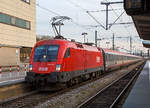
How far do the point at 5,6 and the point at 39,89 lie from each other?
16.7 m

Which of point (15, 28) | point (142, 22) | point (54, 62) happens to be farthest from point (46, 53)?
point (15, 28)

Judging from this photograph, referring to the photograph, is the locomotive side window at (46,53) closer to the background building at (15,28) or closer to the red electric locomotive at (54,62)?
the red electric locomotive at (54,62)

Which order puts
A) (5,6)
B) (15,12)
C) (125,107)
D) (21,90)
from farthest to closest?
(15,12) → (5,6) → (21,90) → (125,107)

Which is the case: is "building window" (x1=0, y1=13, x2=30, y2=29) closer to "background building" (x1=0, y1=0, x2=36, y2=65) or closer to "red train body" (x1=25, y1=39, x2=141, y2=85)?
"background building" (x1=0, y1=0, x2=36, y2=65)

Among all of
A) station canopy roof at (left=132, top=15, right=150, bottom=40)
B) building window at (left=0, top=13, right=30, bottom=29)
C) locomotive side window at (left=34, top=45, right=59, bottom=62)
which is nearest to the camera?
station canopy roof at (left=132, top=15, right=150, bottom=40)

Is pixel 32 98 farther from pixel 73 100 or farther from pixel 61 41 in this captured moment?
pixel 61 41

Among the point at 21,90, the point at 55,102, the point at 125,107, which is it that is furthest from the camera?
the point at 21,90

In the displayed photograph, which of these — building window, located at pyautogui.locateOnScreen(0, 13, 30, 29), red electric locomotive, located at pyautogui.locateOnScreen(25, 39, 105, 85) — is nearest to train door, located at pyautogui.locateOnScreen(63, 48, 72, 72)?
red electric locomotive, located at pyautogui.locateOnScreen(25, 39, 105, 85)

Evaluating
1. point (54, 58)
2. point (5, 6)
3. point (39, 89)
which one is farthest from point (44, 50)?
point (5, 6)

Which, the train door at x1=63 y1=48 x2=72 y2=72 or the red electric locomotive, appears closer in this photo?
the red electric locomotive

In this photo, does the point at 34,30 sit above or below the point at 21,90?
above

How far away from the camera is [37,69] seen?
12.2 meters

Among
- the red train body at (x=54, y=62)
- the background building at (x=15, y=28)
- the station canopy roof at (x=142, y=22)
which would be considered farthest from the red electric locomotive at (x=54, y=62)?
the background building at (x=15, y=28)

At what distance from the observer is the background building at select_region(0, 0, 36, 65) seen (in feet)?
86.3
